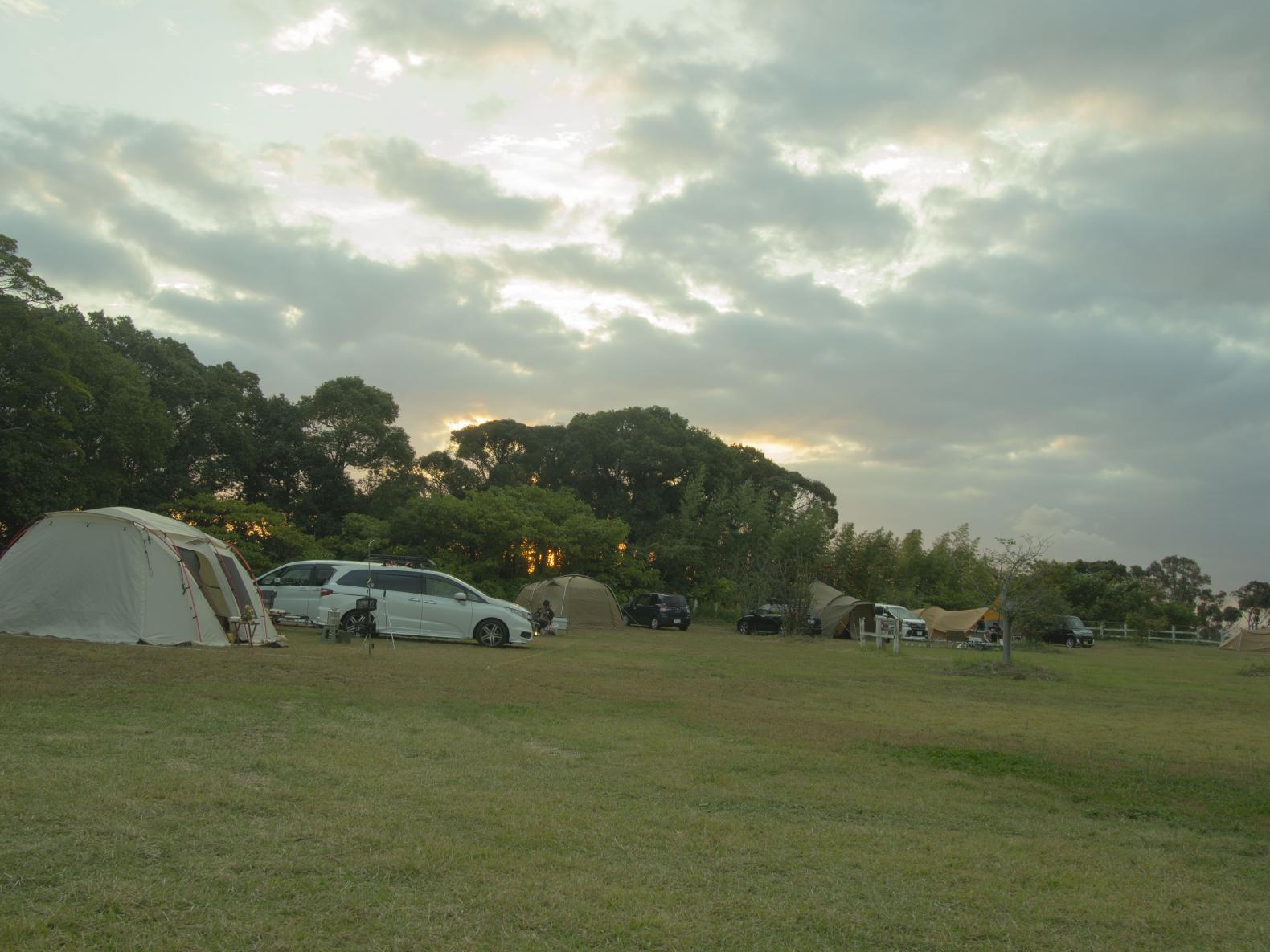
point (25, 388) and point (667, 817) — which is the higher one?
point (25, 388)

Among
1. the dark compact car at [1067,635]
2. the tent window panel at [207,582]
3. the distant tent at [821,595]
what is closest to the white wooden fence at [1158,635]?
A: the dark compact car at [1067,635]

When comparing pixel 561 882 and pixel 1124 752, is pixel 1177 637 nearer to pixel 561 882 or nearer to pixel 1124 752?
pixel 1124 752

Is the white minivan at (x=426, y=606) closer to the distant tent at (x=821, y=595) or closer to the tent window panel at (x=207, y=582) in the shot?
the tent window panel at (x=207, y=582)

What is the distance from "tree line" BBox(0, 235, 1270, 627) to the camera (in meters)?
24.6

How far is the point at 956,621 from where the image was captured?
3033cm

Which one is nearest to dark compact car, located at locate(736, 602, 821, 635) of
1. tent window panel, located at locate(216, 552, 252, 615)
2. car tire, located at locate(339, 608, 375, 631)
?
car tire, located at locate(339, 608, 375, 631)

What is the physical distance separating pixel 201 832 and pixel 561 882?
186 centimetres

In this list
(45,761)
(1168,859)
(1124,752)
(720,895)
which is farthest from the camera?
(1124,752)

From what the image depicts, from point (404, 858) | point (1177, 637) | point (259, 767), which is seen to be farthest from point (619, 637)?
point (1177, 637)

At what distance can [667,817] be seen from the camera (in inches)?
205

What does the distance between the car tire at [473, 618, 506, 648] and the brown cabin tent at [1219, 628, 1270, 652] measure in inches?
1186

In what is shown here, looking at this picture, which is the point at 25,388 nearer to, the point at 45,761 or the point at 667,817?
the point at 45,761

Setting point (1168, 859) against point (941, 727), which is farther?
point (941, 727)

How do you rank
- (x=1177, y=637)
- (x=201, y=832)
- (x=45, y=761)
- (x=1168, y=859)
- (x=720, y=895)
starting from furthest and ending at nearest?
(x=1177, y=637) < (x=45, y=761) < (x=1168, y=859) < (x=201, y=832) < (x=720, y=895)
